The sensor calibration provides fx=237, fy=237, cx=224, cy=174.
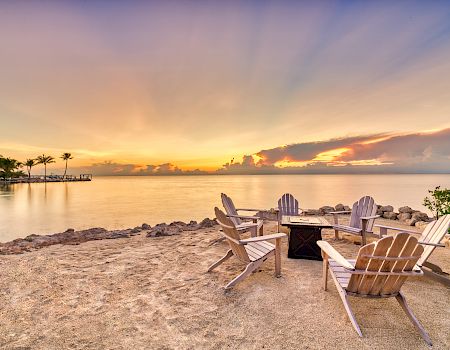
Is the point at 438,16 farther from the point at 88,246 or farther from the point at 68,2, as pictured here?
the point at 68,2

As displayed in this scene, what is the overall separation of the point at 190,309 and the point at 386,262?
1934 millimetres

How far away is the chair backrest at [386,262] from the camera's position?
2.04 metres

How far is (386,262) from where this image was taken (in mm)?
2072

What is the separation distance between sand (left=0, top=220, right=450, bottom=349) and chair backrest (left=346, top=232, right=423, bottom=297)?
43 centimetres

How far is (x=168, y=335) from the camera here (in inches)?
81.5

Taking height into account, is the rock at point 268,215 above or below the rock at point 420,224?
above

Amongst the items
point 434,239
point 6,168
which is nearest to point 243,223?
point 434,239

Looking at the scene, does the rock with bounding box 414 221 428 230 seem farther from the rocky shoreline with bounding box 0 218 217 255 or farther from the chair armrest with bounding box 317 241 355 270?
the rocky shoreline with bounding box 0 218 217 255

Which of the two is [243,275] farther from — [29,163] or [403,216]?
[29,163]

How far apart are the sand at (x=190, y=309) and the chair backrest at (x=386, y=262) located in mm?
431

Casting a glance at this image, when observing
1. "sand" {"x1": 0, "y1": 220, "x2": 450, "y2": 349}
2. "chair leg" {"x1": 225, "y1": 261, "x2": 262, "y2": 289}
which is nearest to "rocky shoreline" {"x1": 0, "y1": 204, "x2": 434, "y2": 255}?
"sand" {"x1": 0, "y1": 220, "x2": 450, "y2": 349}

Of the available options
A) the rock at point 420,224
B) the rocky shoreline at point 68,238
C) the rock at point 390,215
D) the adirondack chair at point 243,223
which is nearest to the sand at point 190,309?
the adirondack chair at point 243,223

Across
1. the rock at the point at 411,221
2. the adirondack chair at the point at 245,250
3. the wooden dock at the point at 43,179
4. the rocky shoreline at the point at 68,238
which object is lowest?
the wooden dock at the point at 43,179

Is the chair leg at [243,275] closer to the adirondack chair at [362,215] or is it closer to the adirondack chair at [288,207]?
the adirondack chair at [362,215]
